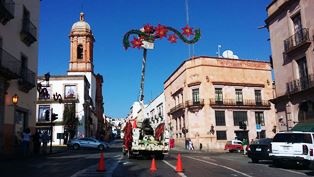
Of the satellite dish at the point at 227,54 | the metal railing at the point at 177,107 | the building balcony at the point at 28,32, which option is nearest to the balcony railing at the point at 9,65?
the building balcony at the point at 28,32

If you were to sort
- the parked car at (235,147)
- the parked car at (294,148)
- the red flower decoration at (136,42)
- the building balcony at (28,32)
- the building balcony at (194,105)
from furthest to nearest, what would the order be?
the building balcony at (194,105), the parked car at (235,147), the building balcony at (28,32), the red flower decoration at (136,42), the parked car at (294,148)

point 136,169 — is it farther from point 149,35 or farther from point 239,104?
point 239,104

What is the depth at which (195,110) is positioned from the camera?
5962 cm

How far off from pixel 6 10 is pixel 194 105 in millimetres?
38651

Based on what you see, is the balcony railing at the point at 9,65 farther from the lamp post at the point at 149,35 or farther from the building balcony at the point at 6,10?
the lamp post at the point at 149,35

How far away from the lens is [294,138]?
18.9 metres

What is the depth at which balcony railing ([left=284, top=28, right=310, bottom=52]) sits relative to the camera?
28.7m

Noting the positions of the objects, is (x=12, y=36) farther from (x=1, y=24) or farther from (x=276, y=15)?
(x=276, y=15)

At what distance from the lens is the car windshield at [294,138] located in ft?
60.7

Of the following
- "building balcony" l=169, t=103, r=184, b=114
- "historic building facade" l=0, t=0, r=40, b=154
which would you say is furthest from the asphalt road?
"building balcony" l=169, t=103, r=184, b=114

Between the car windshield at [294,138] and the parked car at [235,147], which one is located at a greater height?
the car windshield at [294,138]

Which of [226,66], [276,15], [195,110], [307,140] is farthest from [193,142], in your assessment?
[307,140]

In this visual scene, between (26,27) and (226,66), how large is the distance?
38.0 meters

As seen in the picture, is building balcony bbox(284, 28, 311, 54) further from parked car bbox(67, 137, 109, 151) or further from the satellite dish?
the satellite dish
